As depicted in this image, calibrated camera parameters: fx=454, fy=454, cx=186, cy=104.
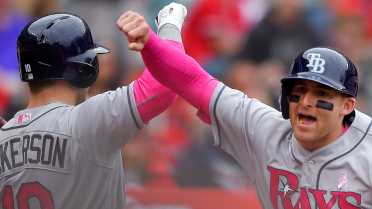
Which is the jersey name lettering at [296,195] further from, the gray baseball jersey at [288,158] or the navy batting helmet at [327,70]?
the navy batting helmet at [327,70]

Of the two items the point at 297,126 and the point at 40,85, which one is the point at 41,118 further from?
→ the point at 297,126

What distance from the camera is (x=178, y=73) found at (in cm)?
221

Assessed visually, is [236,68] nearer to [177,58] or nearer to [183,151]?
[183,151]

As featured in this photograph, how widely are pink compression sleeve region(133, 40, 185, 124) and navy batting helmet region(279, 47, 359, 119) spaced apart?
1.93 feet

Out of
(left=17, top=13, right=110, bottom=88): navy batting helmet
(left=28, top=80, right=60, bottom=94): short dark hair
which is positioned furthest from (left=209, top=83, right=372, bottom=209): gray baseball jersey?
(left=28, top=80, right=60, bottom=94): short dark hair

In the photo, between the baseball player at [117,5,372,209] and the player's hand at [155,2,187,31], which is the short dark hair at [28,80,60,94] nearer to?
the baseball player at [117,5,372,209]

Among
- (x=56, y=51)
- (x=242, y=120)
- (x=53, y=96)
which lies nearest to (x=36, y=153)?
(x=53, y=96)

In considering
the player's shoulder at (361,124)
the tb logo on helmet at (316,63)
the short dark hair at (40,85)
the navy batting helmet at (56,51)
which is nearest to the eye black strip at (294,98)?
the tb logo on helmet at (316,63)

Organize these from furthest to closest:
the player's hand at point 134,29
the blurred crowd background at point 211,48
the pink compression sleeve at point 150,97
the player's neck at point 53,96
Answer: the blurred crowd background at point 211,48 → the player's neck at point 53,96 → the pink compression sleeve at point 150,97 → the player's hand at point 134,29

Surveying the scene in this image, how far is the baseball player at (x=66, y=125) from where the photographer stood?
2.04 m

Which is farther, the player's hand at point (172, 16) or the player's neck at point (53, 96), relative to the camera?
the player's hand at point (172, 16)

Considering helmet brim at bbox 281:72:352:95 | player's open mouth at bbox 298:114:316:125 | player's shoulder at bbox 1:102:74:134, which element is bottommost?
player's shoulder at bbox 1:102:74:134

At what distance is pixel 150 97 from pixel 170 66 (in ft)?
0.63

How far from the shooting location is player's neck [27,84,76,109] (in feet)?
7.20
